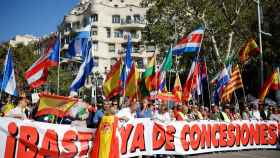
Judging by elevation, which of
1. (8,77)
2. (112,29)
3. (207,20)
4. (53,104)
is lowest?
(53,104)

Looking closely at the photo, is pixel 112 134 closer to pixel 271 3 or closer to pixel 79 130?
pixel 79 130

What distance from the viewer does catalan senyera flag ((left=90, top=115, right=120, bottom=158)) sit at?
9.52 m

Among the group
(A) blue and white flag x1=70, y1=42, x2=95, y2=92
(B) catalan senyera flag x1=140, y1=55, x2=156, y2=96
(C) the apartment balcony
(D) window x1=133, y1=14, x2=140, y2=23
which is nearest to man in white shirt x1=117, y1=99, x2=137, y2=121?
(A) blue and white flag x1=70, y1=42, x2=95, y2=92

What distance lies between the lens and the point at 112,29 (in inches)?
2913

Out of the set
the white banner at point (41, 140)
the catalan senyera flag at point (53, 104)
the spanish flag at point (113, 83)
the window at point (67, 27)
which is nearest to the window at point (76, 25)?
the window at point (67, 27)

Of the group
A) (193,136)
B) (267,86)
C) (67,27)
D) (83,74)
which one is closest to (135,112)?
(83,74)

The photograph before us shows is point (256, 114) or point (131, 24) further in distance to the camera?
point (131, 24)

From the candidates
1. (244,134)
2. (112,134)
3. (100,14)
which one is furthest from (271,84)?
(100,14)

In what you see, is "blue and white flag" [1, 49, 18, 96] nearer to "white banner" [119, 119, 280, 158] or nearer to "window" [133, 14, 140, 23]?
"white banner" [119, 119, 280, 158]

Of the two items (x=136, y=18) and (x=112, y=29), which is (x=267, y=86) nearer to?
(x=112, y=29)

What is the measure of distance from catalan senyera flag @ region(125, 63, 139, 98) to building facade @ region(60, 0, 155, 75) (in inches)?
2258

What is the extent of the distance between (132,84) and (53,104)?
11.7 feet

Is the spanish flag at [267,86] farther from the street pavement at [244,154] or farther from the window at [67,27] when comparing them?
the window at [67,27]

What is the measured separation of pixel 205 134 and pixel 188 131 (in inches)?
32.3
